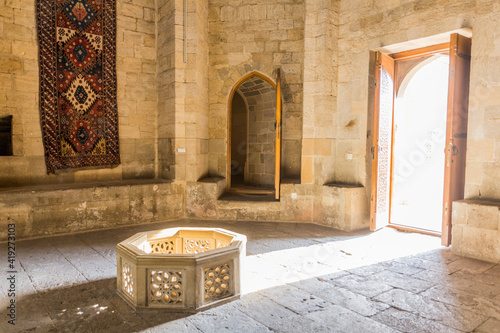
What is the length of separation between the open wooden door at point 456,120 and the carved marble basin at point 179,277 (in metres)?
2.78

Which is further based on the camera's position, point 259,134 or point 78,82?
point 259,134

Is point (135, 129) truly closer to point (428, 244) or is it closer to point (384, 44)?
point (384, 44)

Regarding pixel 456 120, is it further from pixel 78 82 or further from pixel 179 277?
pixel 78 82

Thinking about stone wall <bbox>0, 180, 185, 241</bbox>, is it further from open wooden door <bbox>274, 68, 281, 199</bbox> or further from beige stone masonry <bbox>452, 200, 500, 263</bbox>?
beige stone masonry <bbox>452, 200, 500, 263</bbox>

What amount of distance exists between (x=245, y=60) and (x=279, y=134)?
152 cm

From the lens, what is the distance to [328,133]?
17.1 feet

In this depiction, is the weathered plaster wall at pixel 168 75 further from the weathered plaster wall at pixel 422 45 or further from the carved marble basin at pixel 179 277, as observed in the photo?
the carved marble basin at pixel 179 277

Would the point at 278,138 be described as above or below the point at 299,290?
above

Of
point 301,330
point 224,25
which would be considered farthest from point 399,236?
point 224,25

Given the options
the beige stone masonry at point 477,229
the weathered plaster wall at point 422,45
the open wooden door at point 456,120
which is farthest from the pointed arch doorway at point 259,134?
the beige stone masonry at point 477,229

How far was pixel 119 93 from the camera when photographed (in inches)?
219

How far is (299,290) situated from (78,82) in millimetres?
4367

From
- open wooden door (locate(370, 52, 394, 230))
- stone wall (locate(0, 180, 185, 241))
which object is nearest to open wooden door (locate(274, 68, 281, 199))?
open wooden door (locate(370, 52, 394, 230))

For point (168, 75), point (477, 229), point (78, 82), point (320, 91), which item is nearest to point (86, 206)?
point (78, 82)
